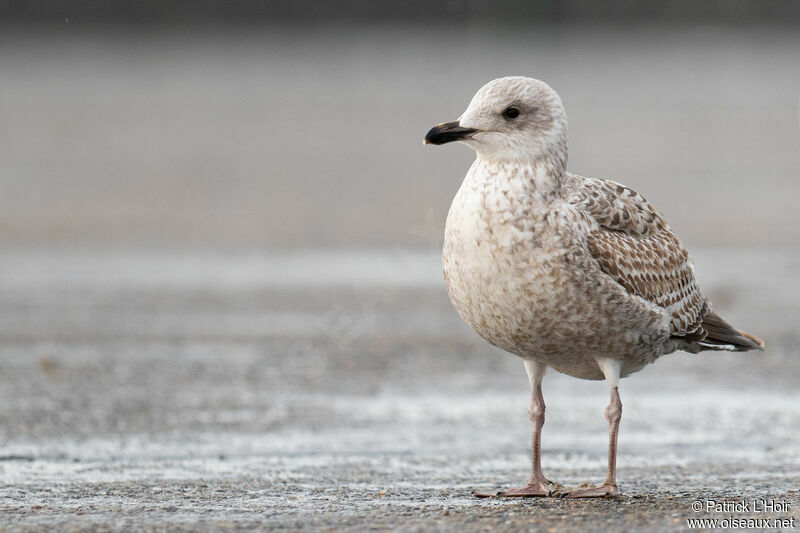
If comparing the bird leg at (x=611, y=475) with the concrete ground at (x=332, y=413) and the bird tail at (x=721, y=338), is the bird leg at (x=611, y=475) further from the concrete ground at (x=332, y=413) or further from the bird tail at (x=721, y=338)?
the bird tail at (x=721, y=338)

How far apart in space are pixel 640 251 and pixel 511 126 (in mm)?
808

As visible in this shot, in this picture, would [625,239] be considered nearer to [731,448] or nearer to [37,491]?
[731,448]

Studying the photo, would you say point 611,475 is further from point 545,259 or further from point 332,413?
point 332,413

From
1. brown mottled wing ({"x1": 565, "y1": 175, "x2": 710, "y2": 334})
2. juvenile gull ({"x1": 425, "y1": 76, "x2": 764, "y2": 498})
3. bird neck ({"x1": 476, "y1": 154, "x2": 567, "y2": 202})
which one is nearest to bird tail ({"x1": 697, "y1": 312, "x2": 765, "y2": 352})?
brown mottled wing ({"x1": 565, "y1": 175, "x2": 710, "y2": 334})

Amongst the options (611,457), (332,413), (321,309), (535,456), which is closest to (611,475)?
(611,457)

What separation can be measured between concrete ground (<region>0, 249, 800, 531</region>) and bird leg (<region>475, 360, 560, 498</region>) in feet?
0.37

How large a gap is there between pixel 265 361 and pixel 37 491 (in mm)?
3488

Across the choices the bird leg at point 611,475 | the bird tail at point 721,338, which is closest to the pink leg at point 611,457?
the bird leg at point 611,475

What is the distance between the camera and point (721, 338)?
6945 mm

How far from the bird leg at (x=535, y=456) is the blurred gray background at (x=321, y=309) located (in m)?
0.11

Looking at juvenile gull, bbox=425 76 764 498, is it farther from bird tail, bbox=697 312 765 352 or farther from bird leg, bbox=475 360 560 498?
bird tail, bbox=697 312 765 352

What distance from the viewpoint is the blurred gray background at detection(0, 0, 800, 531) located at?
6.63m

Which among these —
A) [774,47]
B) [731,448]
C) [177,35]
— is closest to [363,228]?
[731,448]

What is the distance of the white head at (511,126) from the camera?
6203 millimetres
